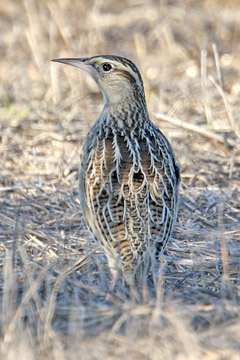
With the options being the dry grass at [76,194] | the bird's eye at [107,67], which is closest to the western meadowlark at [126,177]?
the bird's eye at [107,67]

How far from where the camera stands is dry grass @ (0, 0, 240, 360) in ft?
14.1

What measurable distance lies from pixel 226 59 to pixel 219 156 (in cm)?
355

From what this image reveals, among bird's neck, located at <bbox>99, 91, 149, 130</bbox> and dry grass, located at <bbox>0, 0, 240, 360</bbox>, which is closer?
dry grass, located at <bbox>0, 0, 240, 360</bbox>

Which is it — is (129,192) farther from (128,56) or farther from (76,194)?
(128,56)

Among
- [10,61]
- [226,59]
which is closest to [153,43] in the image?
[226,59]

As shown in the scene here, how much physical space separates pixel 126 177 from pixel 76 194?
218 cm

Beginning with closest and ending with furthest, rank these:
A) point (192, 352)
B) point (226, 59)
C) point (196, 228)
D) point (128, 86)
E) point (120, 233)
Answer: point (192, 352) < point (120, 233) < point (128, 86) < point (196, 228) < point (226, 59)

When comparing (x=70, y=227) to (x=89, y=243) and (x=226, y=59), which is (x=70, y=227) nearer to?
(x=89, y=243)

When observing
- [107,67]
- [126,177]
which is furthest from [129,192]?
[107,67]

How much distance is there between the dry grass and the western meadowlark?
10.7 inches

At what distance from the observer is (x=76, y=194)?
761 cm

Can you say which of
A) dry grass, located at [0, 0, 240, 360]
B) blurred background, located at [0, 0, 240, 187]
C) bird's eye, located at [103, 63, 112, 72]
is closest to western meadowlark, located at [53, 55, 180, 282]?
bird's eye, located at [103, 63, 112, 72]

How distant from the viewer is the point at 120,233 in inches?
211

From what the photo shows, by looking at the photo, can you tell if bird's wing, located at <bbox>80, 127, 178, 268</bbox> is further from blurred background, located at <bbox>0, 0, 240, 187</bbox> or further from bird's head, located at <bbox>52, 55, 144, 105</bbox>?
blurred background, located at <bbox>0, 0, 240, 187</bbox>
